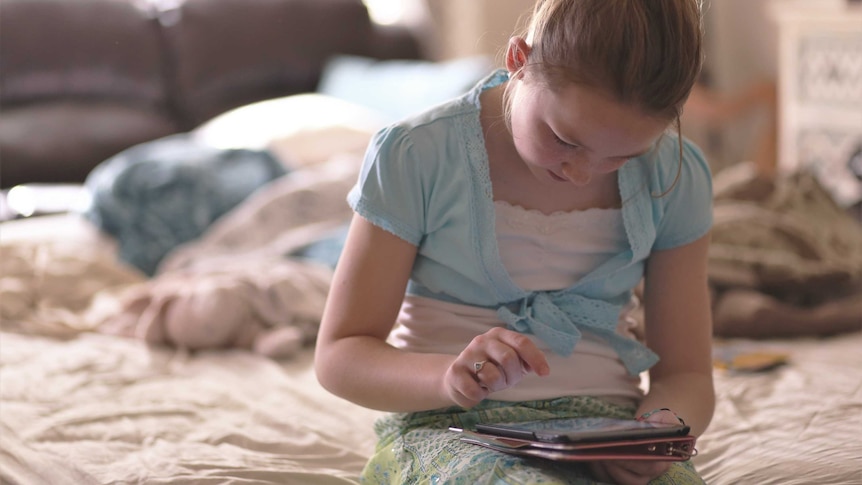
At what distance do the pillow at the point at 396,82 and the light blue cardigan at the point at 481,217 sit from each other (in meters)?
1.58

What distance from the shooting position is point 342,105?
291 cm

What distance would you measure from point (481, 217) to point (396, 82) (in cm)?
203

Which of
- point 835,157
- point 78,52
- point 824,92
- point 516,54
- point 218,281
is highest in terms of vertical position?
point 516,54

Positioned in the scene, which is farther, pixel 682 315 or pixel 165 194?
pixel 165 194

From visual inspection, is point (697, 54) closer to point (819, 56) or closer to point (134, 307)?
point (134, 307)

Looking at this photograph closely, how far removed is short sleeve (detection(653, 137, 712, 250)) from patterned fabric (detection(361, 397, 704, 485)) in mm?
187

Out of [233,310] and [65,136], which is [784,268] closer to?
[233,310]

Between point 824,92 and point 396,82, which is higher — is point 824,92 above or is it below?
below

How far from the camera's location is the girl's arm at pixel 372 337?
3.20 feet

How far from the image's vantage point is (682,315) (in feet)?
3.72

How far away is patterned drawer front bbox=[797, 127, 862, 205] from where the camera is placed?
299 centimetres

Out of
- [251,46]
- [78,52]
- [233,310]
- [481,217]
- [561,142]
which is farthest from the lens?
[251,46]

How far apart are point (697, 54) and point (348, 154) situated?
1722 mm

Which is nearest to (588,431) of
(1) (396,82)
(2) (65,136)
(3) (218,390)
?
(3) (218,390)
